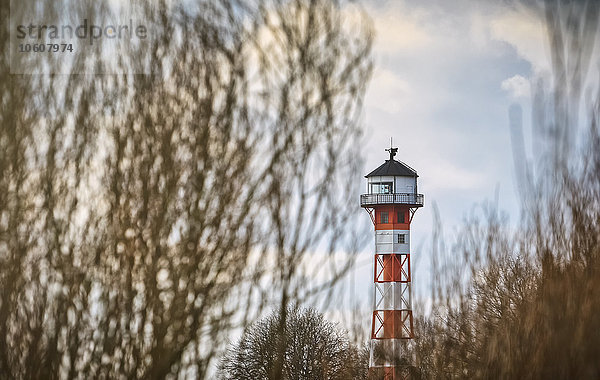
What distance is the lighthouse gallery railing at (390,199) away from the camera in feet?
65.1

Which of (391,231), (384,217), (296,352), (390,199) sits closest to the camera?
(296,352)

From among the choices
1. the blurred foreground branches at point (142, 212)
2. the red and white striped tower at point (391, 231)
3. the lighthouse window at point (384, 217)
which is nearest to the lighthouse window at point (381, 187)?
the red and white striped tower at point (391, 231)

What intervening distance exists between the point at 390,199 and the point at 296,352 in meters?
13.6

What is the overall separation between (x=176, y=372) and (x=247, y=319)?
37cm

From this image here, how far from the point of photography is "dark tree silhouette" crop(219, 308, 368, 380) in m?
4.03

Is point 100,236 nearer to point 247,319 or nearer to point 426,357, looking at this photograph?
point 247,319

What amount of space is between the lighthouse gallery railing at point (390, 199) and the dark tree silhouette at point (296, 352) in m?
5.38

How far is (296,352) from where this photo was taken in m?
6.43

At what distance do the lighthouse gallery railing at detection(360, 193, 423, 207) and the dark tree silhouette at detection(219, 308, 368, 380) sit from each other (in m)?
5.38

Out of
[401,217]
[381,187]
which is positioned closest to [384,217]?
[401,217]

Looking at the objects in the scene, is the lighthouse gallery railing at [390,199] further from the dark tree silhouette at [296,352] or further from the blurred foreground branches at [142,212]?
the blurred foreground branches at [142,212]

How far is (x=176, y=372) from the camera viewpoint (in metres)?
3.53

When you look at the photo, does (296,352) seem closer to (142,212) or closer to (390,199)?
Answer: (142,212)

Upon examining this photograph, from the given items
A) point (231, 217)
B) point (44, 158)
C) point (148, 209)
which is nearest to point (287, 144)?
point (231, 217)
